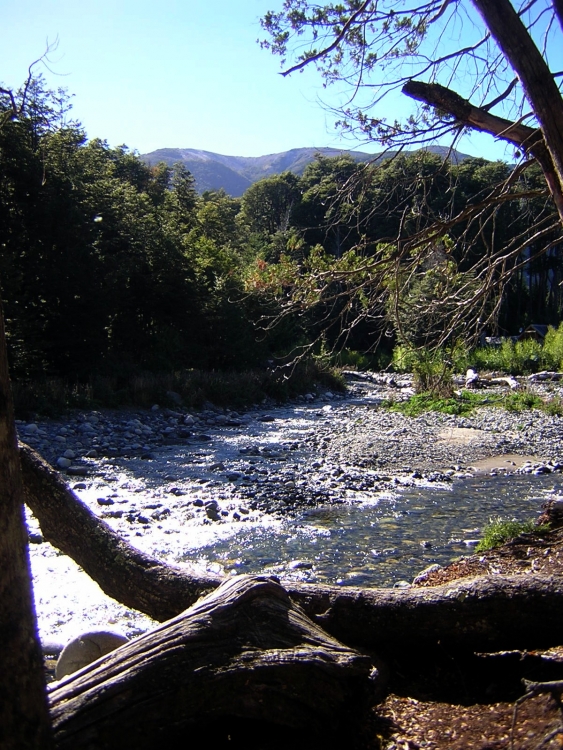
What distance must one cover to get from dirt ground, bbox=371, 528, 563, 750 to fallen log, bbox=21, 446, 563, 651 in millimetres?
108

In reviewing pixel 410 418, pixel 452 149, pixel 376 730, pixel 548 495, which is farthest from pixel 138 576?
pixel 410 418

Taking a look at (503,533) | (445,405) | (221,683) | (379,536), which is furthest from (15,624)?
(445,405)

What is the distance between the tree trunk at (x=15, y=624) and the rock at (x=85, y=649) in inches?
82.8

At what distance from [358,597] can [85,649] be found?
69.4 inches

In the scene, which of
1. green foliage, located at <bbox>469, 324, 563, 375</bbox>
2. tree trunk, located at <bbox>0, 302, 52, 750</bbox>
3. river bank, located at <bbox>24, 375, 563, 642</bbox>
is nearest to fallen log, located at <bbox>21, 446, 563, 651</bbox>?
tree trunk, located at <bbox>0, 302, 52, 750</bbox>

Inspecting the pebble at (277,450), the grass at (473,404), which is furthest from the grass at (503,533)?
the grass at (473,404)

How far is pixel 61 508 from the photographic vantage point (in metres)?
3.47

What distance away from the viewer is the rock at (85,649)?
3797mm

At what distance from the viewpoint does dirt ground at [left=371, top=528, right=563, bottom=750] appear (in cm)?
225

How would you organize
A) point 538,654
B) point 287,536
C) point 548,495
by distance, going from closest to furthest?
point 538,654 < point 287,536 < point 548,495

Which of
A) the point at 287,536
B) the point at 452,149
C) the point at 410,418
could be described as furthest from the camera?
the point at 410,418

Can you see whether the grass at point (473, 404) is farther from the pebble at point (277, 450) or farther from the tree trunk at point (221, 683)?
the tree trunk at point (221, 683)

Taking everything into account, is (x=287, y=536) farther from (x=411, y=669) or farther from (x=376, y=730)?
(x=376, y=730)

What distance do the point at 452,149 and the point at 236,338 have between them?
19164 mm
